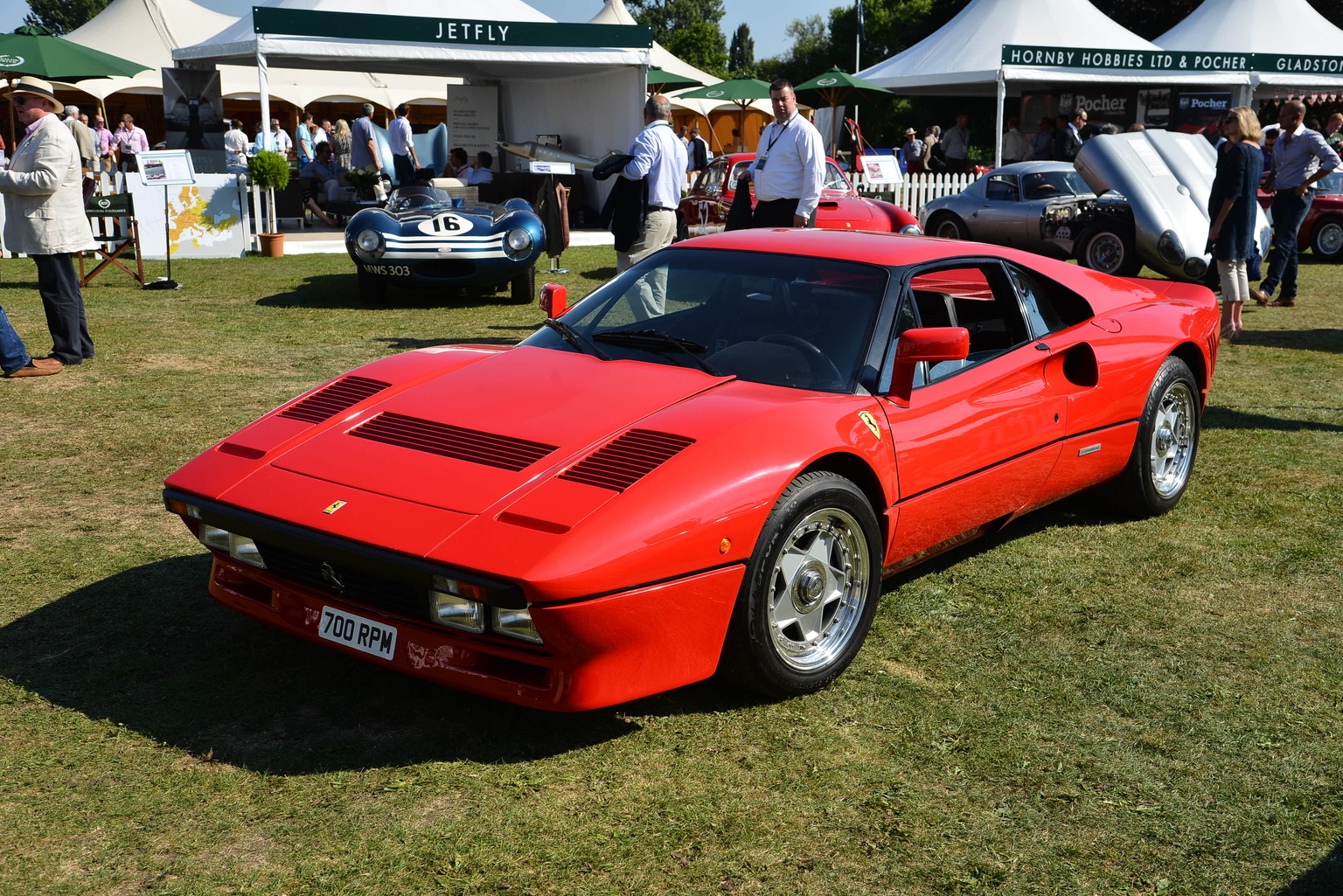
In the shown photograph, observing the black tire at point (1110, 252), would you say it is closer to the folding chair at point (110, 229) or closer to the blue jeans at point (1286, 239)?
the blue jeans at point (1286, 239)

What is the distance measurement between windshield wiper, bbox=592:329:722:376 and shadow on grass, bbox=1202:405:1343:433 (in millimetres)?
4137

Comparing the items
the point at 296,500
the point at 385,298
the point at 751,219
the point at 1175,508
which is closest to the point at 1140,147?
the point at 751,219

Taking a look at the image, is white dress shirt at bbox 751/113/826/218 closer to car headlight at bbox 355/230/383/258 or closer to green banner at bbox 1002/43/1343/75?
car headlight at bbox 355/230/383/258

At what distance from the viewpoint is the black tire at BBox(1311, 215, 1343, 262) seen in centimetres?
1567

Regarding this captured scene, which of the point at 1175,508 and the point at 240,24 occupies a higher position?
the point at 240,24

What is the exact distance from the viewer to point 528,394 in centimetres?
362

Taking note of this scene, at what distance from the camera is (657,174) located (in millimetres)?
8445

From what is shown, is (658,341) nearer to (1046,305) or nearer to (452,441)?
(452,441)

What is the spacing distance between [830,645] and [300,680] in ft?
5.14

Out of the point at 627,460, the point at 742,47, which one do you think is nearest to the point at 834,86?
the point at 627,460

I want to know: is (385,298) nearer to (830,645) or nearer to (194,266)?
(194,266)

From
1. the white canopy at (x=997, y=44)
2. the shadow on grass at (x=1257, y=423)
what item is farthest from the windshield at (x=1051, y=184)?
the shadow on grass at (x=1257, y=423)

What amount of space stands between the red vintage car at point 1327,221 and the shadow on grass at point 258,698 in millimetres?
15506

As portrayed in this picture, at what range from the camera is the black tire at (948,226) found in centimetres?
1562
